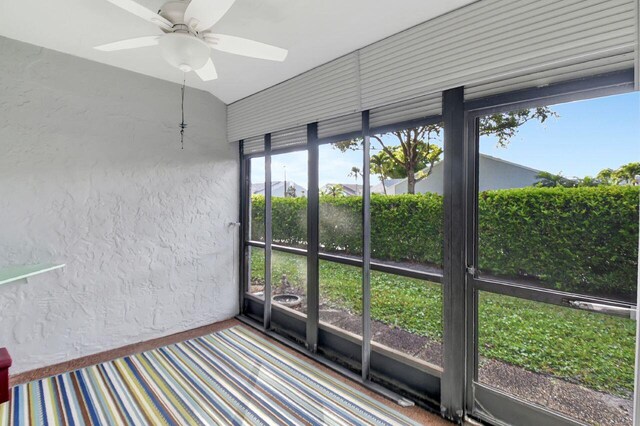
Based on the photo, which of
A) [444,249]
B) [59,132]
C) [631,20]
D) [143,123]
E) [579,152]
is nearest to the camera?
[631,20]

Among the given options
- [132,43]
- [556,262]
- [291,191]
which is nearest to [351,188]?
[291,191]

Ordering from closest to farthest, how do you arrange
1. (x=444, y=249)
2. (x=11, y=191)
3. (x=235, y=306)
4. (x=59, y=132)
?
(x=444, y=249) → (x=11, y=191) → (x=59, y=132) → (x=235, y=306)

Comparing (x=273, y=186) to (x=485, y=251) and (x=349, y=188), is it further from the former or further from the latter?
(x=485, y=251)

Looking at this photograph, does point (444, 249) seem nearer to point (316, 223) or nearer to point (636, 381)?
point (636, 381)

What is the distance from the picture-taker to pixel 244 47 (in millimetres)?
1737

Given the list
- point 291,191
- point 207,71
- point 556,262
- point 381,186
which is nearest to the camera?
point 556,262

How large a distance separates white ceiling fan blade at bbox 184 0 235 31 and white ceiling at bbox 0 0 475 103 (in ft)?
1.64

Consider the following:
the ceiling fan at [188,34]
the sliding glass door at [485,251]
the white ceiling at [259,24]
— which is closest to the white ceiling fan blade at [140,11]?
the ceiling fan at [188,34]

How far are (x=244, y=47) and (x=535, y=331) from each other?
231 cm

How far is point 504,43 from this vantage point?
5.32 feet

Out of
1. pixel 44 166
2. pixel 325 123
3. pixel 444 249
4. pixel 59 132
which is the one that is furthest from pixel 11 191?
pixel 444 249

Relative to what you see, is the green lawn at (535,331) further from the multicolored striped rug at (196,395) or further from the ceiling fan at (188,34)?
the ceiling fan at (188,34)

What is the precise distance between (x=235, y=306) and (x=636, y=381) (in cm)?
341

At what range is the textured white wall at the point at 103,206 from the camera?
239 centimetres
